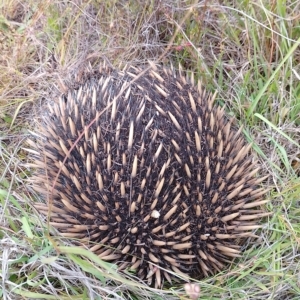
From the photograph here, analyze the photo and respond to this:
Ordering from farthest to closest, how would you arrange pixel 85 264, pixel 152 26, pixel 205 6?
pixel 152 26 → pixel 205 6 → pixel 85 264

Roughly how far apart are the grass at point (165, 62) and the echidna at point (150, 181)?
68 mm

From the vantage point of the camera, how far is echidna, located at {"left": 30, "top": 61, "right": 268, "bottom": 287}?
130 centimetres

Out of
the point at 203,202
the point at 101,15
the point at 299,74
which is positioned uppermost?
the point at 101,15

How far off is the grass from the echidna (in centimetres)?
7

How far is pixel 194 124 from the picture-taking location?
139cm

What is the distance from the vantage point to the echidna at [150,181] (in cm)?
130

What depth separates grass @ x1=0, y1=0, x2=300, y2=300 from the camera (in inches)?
54.2

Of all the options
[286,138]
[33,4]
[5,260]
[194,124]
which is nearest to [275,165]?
[286,138]

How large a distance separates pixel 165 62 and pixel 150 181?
740 millimetres

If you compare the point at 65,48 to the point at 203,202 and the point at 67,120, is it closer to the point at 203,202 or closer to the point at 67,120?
the point at 67,120

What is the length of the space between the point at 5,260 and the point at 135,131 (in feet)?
1.69

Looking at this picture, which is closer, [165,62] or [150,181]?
[150,181]

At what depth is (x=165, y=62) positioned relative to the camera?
6.22 ft

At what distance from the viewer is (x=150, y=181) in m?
1.29
